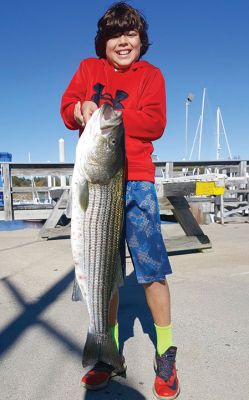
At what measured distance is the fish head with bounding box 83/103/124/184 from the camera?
1.87 meters

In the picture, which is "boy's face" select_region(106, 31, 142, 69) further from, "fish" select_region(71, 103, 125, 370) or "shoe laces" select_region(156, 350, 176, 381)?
"shoe laces" select_region(156, 350, 176, 381)

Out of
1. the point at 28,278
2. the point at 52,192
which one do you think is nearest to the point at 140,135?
the point at 28,278

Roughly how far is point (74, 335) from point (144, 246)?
121 cm

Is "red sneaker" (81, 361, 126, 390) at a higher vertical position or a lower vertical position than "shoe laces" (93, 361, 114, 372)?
lower

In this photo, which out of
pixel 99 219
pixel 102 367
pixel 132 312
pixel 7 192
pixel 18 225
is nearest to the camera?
pixel 99 219

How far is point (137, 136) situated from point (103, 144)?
1.38 feet

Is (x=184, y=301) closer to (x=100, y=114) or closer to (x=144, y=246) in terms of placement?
(x=144, y=246)

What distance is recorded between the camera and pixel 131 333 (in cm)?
302

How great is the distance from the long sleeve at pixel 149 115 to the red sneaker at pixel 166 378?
4.60 feet

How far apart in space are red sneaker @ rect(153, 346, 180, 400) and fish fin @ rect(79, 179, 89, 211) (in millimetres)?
1124

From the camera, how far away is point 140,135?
2.26 m

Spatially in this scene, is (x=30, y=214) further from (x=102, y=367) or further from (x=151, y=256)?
(x=151, y=256)

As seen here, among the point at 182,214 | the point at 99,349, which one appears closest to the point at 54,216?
the point at 182,214

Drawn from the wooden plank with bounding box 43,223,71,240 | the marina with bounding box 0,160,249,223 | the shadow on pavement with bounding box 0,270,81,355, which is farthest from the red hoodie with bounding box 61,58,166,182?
the marina with bounding box 0,160,249,223
